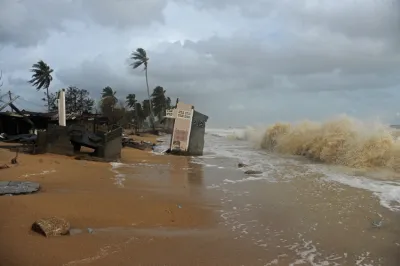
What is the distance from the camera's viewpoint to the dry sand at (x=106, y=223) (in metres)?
4.55

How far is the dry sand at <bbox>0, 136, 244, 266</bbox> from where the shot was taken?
4.55m

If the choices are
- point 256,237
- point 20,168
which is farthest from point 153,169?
point 256,237

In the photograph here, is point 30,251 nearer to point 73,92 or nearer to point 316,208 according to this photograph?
point 316,208

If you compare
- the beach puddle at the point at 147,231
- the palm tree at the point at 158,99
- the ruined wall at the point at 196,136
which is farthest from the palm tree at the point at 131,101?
the beach puddle at the point at 147,231

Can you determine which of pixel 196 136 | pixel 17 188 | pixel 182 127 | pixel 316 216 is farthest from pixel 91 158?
pixel 316 216

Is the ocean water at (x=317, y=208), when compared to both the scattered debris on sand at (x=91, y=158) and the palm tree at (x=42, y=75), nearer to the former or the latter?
the scattered debris on sand at (x=91, y=158)

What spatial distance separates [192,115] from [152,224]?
15.4 metres

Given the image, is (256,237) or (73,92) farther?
(73,92)

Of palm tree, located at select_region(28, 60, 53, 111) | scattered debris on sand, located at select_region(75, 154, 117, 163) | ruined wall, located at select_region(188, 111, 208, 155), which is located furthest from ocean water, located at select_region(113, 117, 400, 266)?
palm tree, located at select_region(28, 60, 53, 111)

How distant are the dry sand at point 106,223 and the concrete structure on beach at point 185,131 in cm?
1114

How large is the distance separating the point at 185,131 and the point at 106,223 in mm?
15604

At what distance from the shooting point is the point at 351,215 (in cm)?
718

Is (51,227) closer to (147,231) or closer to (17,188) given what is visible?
(147,231)

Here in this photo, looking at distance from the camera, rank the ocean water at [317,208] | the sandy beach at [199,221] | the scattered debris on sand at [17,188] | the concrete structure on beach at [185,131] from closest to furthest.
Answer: the sandy beach at [199,221], the ocean water at [317,208], the scattered debris on sand at [17,188], the concrete structure on beach at [185,131]
